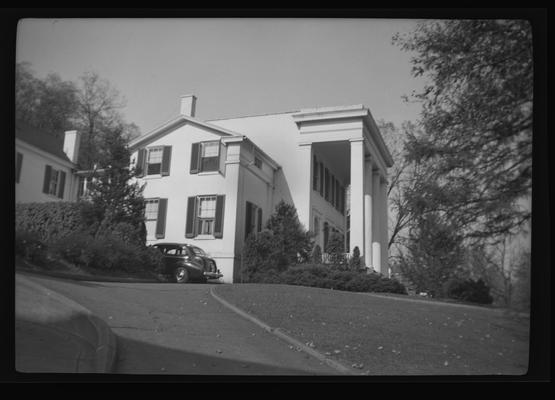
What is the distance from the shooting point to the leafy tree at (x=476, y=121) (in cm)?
463

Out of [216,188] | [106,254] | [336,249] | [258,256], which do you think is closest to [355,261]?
[336,249]

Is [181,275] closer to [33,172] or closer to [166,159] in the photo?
[166,159]

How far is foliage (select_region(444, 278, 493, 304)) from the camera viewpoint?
182 inches

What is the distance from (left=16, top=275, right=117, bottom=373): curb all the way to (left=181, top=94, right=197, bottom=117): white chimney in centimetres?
245

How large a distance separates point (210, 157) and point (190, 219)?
0.79m

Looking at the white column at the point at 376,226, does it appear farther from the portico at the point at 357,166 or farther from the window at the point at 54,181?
the window at the point at 54,181

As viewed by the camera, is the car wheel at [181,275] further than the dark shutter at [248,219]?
No

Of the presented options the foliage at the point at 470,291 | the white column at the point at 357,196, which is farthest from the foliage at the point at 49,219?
the foliage at the point at 470,291

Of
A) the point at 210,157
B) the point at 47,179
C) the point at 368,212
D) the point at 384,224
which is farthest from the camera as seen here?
the point at 368,212

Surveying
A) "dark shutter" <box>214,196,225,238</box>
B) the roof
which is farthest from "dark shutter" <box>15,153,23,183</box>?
"dark shutter" <box>214,196,225,238</box>

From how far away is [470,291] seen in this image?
466 centimetres

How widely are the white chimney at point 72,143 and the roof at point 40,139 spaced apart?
0.17 ft

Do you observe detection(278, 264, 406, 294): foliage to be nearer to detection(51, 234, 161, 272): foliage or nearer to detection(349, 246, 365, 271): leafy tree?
detection(349, 246, 365, 271): leafy tree
